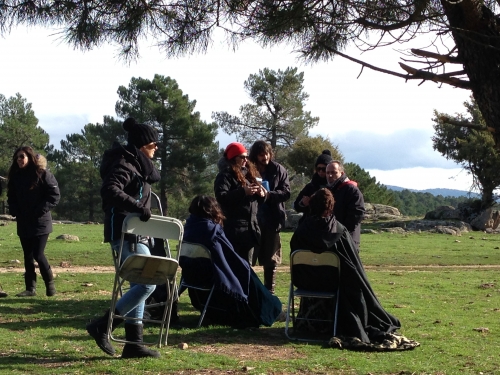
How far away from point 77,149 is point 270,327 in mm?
58139

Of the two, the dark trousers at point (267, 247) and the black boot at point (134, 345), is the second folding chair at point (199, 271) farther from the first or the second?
the black boot at point (134, 345)

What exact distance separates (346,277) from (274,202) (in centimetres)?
188

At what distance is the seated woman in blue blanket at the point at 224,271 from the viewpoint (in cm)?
796

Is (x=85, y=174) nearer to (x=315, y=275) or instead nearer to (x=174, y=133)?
(x=174, y=133)

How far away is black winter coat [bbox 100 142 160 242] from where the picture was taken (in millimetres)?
6438

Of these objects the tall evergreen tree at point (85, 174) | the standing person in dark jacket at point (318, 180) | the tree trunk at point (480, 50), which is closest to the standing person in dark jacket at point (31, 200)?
the standing person in dark jacket at point (318, 180)

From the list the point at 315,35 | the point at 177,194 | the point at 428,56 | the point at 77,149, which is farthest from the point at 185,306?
the point at 77,149

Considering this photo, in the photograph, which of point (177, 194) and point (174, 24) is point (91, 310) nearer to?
point (174, 24)

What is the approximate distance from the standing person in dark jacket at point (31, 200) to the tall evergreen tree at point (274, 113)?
45223 millimetres

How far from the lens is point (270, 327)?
8203 millimetres

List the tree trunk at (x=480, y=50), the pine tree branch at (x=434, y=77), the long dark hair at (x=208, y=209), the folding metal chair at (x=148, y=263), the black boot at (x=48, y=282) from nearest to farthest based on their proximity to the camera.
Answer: the tree trunk at (x=480, y=50) → the pine tree branch at (x=434, y=77) → the folding metal chair at (x=148, y=263) → the long dark hair at (x=208, y=209) → the black boot at (x=48, y=282)

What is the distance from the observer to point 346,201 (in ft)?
28.7

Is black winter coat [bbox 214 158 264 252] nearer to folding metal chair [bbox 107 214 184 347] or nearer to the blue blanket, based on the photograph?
the blue blanket

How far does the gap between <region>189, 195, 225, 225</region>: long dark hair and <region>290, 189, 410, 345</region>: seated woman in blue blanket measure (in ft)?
3.09
